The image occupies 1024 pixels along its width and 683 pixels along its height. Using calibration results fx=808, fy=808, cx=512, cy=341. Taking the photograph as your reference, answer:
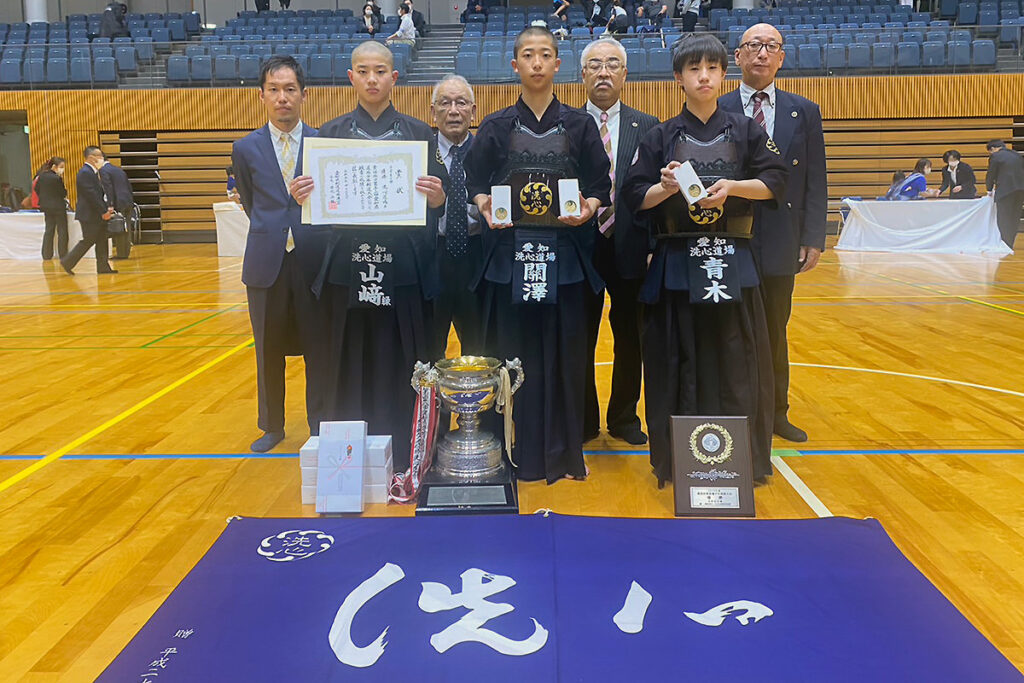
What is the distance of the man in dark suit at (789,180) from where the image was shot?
10.5 ft

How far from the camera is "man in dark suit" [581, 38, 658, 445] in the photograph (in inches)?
124

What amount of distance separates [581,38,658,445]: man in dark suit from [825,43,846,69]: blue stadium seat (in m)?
12.8

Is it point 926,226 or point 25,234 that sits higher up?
point 926,226

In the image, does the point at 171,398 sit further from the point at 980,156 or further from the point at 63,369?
the point at 980,156

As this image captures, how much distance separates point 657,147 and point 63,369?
4164 millimetres

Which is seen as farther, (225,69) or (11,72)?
(11,72)

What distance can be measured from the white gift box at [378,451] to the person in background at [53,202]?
10260mm

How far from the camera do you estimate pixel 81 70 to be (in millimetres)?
15469

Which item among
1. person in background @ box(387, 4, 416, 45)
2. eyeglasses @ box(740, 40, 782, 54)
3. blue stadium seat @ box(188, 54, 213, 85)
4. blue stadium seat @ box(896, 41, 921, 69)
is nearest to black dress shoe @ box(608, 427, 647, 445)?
eyeglasses @ box(740, 40, 782, 54)

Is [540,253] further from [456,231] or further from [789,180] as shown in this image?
[789,180]

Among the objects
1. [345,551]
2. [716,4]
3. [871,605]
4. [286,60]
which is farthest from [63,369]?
[716,4]

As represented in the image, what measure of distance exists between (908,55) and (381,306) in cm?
1443

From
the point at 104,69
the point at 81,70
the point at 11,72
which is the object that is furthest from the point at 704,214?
the point at 11,72

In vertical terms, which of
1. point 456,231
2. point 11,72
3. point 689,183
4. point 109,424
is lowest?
point 109,424
